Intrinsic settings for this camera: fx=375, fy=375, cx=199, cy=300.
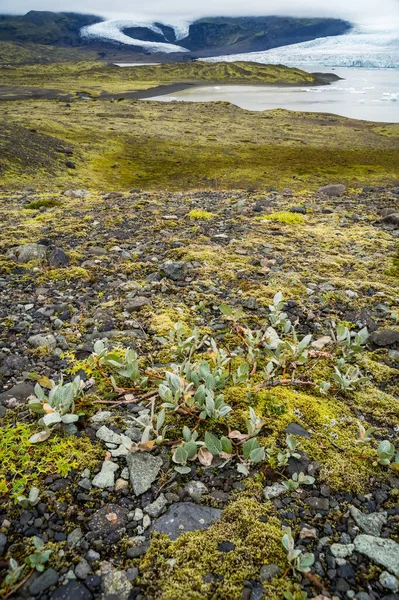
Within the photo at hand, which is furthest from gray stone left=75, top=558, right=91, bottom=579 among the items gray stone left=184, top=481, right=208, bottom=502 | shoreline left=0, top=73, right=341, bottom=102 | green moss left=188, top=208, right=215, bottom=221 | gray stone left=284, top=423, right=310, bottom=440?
shoreline left=0, top=73, right=341, bottom=102

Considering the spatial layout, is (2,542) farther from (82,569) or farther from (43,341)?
(43,341)

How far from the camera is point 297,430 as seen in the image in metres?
4.27

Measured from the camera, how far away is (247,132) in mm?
68875

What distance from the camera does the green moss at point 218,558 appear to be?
2768 millimetres

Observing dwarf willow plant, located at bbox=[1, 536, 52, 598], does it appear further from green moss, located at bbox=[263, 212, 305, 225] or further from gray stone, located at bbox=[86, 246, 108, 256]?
green moss, located at bbox=[263, 212, 305, 225]

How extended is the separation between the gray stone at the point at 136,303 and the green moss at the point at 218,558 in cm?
423

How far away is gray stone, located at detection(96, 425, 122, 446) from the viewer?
159 inches

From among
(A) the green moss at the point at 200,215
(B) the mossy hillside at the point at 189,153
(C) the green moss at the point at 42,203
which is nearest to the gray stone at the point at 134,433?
(A) the green moss at the point at 200,215

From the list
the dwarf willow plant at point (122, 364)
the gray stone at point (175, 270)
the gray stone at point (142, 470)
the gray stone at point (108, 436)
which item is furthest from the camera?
the gray stone at point (175, 270)

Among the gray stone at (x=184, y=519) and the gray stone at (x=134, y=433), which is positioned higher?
the gray stone at (x=134, y=433)

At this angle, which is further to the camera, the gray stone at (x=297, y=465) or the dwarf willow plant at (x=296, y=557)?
the gray stone at (x=297, y=465)

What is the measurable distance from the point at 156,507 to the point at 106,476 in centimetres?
59

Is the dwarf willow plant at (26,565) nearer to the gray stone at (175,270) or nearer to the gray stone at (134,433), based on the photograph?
the gray stone at (134,433)

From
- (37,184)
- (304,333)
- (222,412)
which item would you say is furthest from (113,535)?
(37,184)
